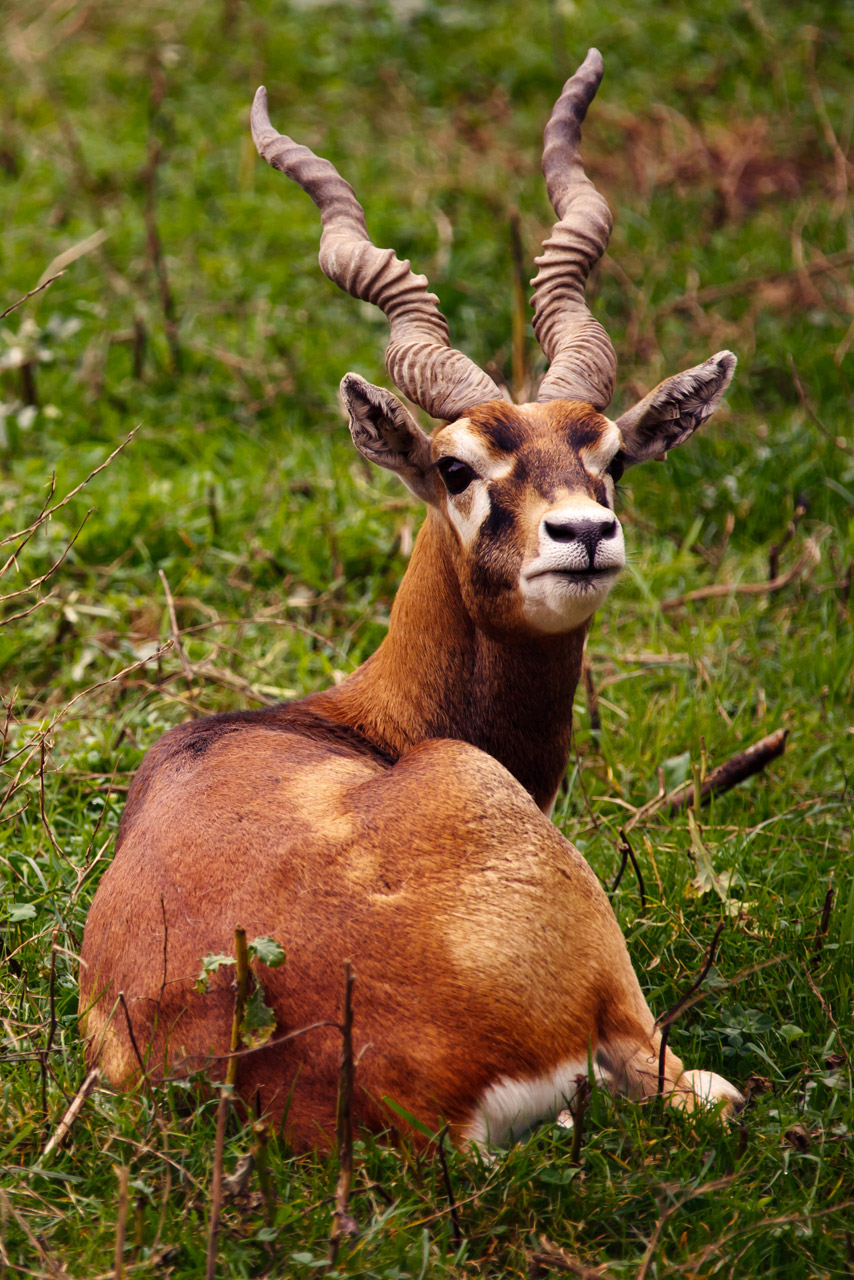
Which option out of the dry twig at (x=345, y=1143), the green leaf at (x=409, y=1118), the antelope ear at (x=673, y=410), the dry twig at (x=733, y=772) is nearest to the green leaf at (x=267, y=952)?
the dry twig at (x=345, y=1143)

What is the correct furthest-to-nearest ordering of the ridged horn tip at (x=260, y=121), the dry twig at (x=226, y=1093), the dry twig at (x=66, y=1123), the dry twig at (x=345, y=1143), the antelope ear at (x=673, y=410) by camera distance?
1. the ridged horn tip at (x=260, y=121)
2. the antelope ear at (x=673, y=410)
3. the dry twig at (x=66, y=1123)
4. the dry twig at (x=345, y=1143)
5. the dry twig at (x=226, y=1093)

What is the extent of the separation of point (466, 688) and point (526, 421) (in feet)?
2.82

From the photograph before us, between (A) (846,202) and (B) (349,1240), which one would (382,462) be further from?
(A) (846,202)

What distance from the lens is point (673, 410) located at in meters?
4.43

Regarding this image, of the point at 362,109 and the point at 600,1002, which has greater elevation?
the point at 362,109

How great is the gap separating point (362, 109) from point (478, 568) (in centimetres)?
775

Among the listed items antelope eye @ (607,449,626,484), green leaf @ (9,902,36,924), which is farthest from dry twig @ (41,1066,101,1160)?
antelope eye @ (607,449,626,484)

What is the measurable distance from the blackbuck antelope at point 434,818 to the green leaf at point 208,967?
0.34 feet

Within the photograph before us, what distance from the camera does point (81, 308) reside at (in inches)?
310

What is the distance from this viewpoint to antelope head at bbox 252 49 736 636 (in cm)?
377

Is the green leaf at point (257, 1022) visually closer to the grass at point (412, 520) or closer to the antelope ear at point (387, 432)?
the grass at point (412, 520)

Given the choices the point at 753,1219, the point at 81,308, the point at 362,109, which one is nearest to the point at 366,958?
the point at 753,1219

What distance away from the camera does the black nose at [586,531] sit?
3.62m

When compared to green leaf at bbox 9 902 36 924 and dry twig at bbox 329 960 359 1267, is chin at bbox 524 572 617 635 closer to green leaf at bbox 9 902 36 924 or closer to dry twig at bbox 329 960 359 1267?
dry twig at bbox 329 960 359 1267
